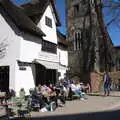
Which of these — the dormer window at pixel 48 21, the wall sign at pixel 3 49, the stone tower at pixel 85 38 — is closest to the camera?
the wall sign at pixel 3 49

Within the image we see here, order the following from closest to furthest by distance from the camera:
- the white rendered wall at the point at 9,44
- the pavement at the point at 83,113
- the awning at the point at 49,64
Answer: the pavement at the point at 83,113
the white rendered wall at the point at 9,44
the awning at the point at 49,64

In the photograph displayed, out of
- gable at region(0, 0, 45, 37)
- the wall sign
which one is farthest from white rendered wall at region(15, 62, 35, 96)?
gable at region(0, 0, 45, 37)

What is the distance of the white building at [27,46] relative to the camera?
26.9m

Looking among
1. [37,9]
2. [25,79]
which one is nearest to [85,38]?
[37,9]

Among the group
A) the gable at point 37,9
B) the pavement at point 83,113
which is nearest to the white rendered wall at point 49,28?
the gable at point 37,9

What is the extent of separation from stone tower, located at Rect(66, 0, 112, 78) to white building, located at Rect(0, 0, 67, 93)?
59.3 feet

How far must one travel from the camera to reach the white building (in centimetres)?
2689

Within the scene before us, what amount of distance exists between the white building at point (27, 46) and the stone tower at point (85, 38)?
18077mm

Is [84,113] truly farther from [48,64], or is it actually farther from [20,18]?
[20,18]

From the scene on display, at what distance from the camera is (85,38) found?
53.5 metres

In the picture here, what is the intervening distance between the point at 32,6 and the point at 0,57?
8.17 m

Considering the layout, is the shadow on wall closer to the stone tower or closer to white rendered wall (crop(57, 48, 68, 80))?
white rendered wall (crop(57, 48, 68, 80))

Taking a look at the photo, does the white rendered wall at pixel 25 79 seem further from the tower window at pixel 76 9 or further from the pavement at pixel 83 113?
the tower window at pixel 76 9

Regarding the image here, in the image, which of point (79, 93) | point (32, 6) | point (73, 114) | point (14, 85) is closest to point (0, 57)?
point (14, 85)
